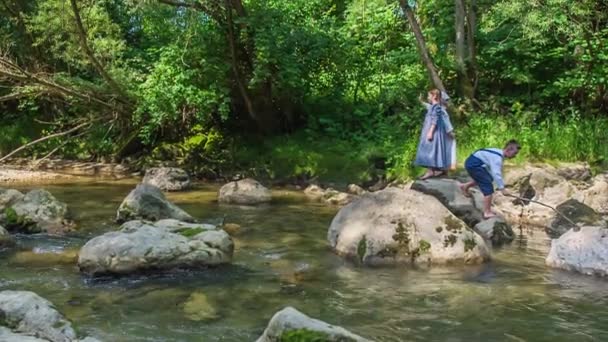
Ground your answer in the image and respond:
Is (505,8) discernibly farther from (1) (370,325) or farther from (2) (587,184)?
(1) (370,325)

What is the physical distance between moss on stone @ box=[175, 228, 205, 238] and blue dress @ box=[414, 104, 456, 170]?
4478 millimetres

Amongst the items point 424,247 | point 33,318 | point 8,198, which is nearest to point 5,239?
point 8,198

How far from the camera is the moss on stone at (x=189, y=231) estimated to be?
8141 mm

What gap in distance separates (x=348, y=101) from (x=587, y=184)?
704cm

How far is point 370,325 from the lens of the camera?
19.2ft

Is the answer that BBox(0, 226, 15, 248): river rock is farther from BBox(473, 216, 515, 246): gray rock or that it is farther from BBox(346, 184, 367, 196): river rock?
BBox(346, 184, 367, 196): river rock

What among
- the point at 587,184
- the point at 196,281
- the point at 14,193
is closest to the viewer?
the point at 196,281

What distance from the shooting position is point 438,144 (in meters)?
11.0

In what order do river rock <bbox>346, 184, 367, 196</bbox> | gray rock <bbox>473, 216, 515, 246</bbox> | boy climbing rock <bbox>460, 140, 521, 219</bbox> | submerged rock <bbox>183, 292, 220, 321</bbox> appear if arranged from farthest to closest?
river rock <bbox>346, 184, 367, 196</bbox> < boy climbing rock <bbox>460, 140, 521, 219</bbox> < gray rock <bbox>473, 216, 515, 246</bbox> < submerged rock <bbox>183, 292, 220, 321</bbox>

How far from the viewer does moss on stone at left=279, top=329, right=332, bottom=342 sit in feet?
14.5

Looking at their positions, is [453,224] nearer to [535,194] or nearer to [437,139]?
[437,139]

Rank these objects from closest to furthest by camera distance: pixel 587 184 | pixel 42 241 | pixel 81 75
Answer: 1. pixel 42 241
2. pixel 587 184
3. pixel 81 75

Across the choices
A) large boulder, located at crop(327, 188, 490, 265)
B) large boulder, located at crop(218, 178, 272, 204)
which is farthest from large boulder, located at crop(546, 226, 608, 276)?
large boulder, located at crop(218, 178, 272, 204)

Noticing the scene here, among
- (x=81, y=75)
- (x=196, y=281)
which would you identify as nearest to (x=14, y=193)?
(x=196, y=281)
